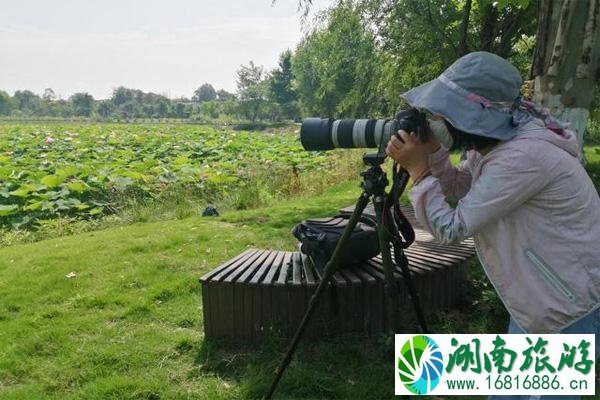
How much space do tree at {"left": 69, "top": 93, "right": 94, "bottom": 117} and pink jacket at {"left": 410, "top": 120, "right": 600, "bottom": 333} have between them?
92.1 metres

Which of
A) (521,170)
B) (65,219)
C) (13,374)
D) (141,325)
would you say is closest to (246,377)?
(141,325)

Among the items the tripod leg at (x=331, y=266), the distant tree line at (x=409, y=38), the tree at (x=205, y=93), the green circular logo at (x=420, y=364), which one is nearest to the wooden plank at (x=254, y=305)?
the tripod leg at (x=331, y=266)

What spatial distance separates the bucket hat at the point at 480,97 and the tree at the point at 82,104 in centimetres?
9197

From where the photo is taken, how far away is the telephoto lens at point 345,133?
215cm

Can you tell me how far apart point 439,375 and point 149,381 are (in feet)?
5.45

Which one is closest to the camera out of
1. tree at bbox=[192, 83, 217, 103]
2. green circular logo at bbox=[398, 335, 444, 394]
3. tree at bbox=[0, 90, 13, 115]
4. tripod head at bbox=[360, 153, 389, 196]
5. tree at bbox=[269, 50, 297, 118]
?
green circular logo at bbox=[398, 335, 444, 394]

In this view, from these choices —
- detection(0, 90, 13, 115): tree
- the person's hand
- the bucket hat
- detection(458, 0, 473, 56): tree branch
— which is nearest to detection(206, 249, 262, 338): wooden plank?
the person's hand

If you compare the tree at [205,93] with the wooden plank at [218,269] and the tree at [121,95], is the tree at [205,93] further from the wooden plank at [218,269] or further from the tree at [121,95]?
the wooden plank at [218,269]

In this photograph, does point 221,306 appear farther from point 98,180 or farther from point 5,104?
point 5,104

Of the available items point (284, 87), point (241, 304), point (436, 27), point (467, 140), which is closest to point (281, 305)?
point (241, 304)

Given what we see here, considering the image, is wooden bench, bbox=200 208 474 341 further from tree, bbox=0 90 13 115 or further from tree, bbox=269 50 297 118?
tree, bbox=0 90 13 115

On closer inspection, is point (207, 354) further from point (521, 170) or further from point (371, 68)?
point (371, 68)

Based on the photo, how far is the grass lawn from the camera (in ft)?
8.89

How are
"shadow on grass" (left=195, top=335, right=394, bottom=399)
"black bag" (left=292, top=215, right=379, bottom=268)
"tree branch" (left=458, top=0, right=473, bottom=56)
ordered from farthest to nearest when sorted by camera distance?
"tree branch" (left=458, top=0, right=473, bottom=56), "black bag" (left=292, top=215, right=379, bottom=268), "shadow on grass" (left=195, top=335, right=394, bottom=399)
